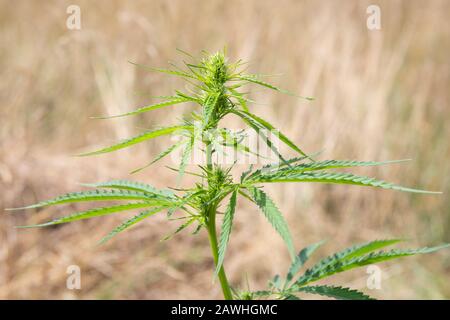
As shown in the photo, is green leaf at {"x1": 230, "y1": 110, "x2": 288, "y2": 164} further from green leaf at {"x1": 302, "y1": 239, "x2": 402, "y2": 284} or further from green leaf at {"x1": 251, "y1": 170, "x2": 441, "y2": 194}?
green leaf at {"x1": 302, "y1": 239, "x2": 402, "y2": 284}

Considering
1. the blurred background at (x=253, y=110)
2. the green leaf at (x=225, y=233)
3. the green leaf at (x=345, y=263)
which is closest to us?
the green leaf at (x=225, y=233)

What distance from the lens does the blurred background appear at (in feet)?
9.87

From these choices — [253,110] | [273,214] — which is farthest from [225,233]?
[253,110]

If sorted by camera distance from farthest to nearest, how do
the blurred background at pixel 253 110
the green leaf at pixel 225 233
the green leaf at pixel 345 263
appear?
1. the blurred background at pixel 253 110
2. the green leaf at pixel 345 263
3. the green leaf at pixel 225 233

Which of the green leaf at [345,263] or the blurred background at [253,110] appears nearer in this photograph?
the green leaf at [345,263]

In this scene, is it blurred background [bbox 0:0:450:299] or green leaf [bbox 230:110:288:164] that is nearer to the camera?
green leaf [bbox 230:110:288:164]

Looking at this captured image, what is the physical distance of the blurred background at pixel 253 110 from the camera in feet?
9.87

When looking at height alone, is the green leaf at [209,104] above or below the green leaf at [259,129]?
above

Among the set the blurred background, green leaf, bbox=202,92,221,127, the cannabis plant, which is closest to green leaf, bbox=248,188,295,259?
the cannabis plant

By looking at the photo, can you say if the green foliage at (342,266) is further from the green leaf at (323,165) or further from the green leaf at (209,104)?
the green leaf at (209,104)

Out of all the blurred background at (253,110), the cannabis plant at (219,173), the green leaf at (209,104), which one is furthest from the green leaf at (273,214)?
the blurred background at (253,110)

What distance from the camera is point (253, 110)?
3.82 m

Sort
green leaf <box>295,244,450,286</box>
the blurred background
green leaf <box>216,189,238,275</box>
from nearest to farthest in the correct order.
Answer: green leaf <box>216,189,238,275</box> → green leaf <box>295,244,450,286</box> → the blurred background

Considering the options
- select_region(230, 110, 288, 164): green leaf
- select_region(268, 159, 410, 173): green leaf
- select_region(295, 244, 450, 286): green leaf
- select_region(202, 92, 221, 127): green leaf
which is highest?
select_region(202, 92, 221, 127): green leaf
